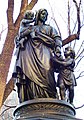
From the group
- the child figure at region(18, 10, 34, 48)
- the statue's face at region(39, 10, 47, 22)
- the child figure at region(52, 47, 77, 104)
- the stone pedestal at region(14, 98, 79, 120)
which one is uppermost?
the statue's face at region(39, 10, 47, 22)

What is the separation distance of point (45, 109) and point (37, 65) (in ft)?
2.06

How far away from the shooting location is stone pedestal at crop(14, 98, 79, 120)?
13.2 feet

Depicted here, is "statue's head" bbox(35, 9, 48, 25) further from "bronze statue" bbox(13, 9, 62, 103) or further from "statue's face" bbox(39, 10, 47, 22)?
"bronze statue" bbox(13, 9, 62, 103)

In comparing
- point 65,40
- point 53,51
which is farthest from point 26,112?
point 65,40

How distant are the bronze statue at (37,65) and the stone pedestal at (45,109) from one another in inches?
7.2

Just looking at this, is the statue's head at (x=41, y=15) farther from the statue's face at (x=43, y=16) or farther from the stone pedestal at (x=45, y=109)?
the stone pedestal at (x=45, y=109)

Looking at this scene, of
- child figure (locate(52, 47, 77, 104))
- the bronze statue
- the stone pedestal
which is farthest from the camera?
child figure (locate(52, 47, 77, 104))

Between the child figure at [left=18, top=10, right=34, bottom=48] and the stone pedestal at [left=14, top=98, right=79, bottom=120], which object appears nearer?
the stone pedestal at [left=14, top=98, right=79, bottom=120]

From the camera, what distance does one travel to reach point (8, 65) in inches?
375

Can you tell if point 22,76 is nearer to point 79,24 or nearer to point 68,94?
point 68,94

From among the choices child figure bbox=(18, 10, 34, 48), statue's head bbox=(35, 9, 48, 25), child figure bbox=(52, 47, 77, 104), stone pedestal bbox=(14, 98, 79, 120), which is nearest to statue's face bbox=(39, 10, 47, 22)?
→ statue's head bbox=(35, 9, 48, 25)

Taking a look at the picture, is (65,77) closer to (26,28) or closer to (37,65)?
(37,65)

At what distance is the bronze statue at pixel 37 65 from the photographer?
434 cm

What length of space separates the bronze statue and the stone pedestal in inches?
7.2
